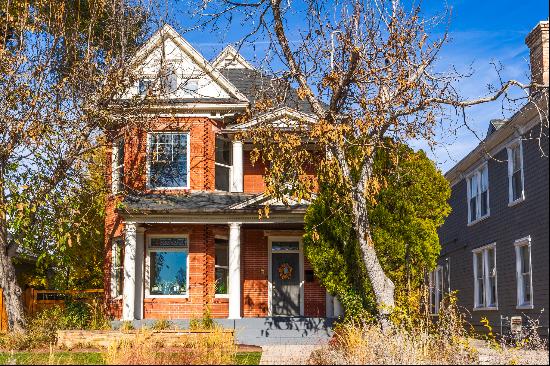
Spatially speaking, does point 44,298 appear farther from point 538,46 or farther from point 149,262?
point 538,46

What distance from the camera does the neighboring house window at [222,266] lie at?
2366cm

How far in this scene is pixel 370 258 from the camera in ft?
55.5

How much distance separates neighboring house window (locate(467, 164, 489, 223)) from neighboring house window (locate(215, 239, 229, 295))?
8.50 m

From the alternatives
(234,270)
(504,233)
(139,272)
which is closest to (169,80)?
(139,272)

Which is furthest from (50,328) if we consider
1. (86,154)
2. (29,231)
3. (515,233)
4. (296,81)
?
(515,233)

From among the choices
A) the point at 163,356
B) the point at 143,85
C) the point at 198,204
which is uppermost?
the point at 143,85

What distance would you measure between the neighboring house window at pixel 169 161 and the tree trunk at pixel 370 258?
773cm

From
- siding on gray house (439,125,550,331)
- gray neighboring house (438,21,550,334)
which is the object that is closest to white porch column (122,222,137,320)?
gray neighboring house (438,21,550,334)

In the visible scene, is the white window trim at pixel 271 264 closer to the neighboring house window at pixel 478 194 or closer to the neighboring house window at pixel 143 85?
the neighboring house window at pixel 143 85

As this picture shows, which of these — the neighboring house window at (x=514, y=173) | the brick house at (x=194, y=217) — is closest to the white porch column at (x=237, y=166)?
the brick house at (x=194, y=217)

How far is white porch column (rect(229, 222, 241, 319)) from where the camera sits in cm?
2156

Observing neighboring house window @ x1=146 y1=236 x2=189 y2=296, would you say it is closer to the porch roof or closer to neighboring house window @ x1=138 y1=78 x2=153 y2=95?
the porch roof

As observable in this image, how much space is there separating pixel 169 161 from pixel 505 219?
10.2 metres

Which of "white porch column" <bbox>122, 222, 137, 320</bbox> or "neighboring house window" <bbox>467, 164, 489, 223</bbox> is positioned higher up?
"neighboring house window" <bbox>467, 164, 489, 223</bbox>
